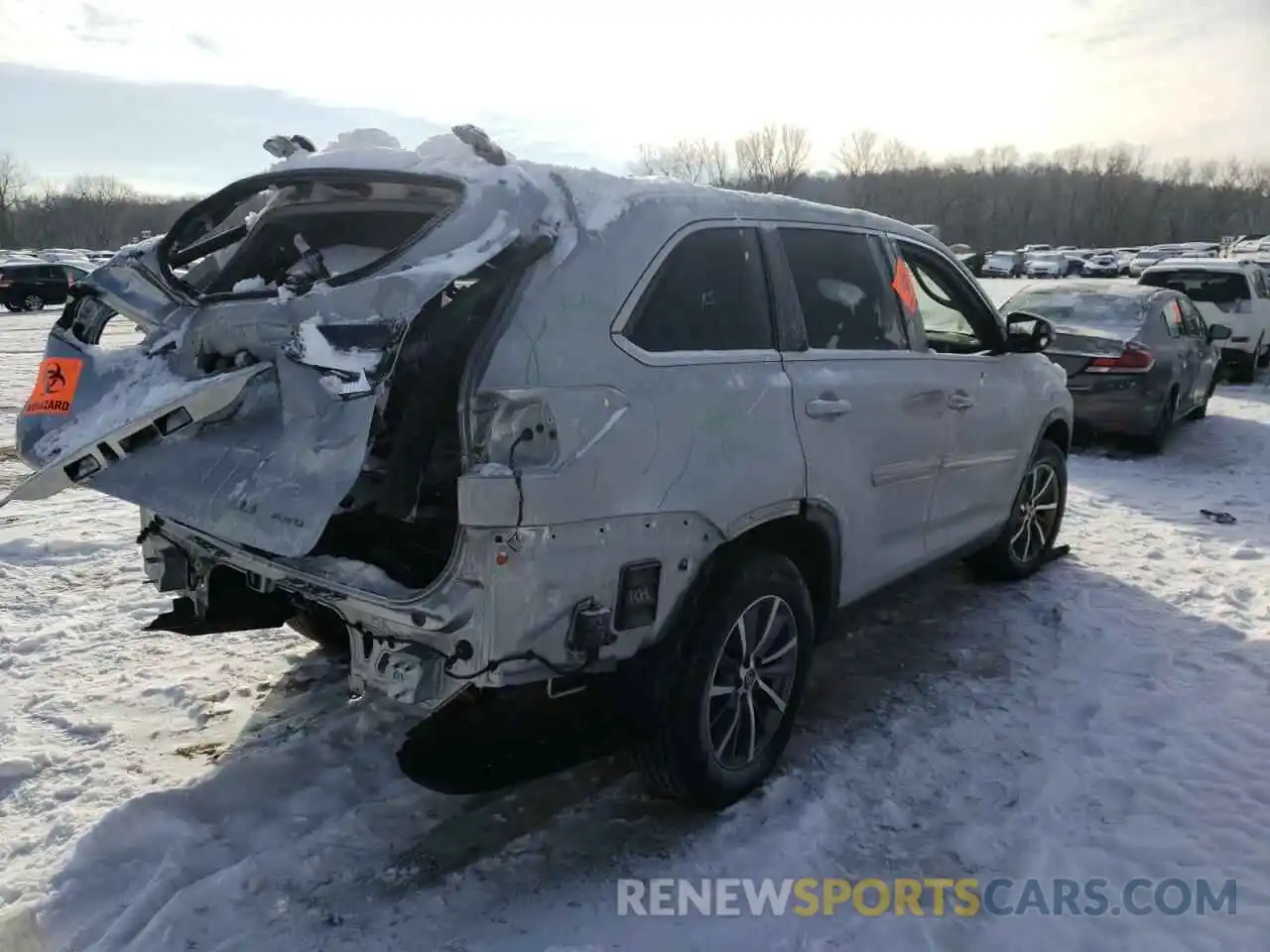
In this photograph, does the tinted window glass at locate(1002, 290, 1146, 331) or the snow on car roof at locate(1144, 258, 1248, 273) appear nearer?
the tinted window glass at locate(1002, 290, 1146, 331)

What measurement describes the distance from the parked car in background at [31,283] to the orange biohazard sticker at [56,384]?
32.0 meters

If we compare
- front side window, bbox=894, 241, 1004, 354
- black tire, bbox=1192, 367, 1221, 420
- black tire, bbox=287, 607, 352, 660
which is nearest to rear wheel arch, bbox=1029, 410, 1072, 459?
front side window, bbox=894, 241, 1004, 354

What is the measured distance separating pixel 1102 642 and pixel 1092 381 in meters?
5.22

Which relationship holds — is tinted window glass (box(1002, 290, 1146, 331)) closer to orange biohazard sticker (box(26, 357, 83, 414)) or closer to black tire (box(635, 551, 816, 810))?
black tire (box(635, 551, 816, 810))

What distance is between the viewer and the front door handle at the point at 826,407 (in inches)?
131

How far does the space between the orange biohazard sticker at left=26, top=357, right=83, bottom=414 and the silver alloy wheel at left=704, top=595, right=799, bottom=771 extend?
92.3 inches

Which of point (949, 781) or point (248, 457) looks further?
point (949, 781)

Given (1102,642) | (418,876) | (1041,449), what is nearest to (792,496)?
(418,876)

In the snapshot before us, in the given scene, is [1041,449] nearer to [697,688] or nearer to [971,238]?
[697,688]

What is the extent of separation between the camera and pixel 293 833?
10.2 feet

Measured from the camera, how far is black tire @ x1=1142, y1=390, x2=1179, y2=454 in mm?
9238

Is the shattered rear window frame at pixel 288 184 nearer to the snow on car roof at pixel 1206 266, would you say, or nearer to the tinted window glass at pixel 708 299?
the tinted window glass at pixel 708 299

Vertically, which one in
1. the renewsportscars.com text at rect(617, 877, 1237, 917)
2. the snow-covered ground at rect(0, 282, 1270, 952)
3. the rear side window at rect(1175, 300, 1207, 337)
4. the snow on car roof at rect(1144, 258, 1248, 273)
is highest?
the snow on car roof at rect(1144, 258, 1248, 273)

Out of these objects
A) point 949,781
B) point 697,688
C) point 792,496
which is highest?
point 792,496
